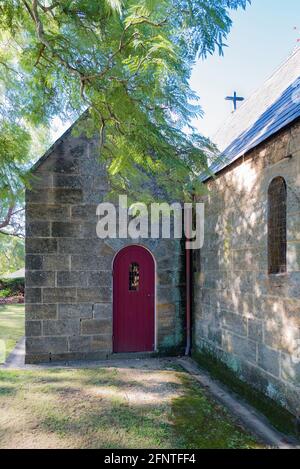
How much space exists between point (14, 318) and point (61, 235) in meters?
7.20

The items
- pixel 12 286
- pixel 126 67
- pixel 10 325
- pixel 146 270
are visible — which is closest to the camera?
pixel 126 67

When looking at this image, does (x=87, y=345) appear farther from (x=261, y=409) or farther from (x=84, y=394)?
(x=261, y=409)

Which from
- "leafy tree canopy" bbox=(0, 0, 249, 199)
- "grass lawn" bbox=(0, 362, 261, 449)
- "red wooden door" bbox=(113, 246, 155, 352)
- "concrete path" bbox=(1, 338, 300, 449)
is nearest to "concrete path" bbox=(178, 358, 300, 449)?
"concrete path" bbox=(1, 338, 300, 449)

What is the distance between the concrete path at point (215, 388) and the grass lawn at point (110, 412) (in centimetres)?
17

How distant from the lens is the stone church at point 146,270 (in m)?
5.41

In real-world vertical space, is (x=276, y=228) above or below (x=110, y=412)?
above

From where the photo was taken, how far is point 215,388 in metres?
5.77

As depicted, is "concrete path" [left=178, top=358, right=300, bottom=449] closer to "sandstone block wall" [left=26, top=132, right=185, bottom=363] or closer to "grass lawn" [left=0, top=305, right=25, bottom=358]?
"sandstone block wall" [left=26, top=132, right=185, bottom=363]

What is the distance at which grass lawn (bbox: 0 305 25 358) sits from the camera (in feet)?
28.7

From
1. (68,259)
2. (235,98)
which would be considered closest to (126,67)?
(68,259)

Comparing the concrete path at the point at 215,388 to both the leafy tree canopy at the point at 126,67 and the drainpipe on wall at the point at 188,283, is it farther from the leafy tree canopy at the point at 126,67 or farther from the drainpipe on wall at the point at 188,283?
the leafy tree canopy at the point at 126,67

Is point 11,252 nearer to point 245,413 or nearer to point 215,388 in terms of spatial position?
point 215,388

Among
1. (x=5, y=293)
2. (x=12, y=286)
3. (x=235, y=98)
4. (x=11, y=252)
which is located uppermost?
(x=235, y=98)

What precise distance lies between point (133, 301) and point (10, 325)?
18.9 ft
